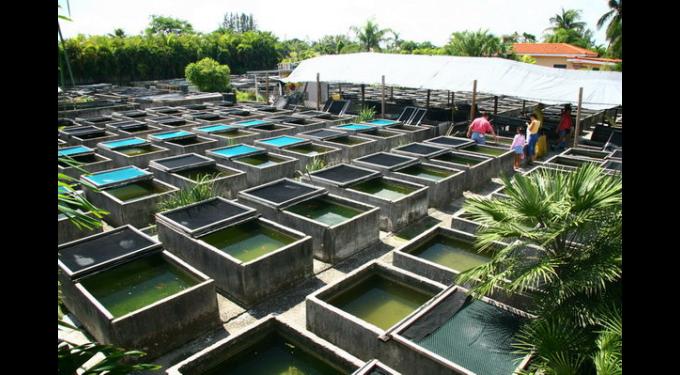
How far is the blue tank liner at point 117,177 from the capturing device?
10.4 meters

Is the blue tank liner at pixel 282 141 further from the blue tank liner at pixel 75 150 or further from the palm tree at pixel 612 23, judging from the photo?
the palm tree at pixel 612 23

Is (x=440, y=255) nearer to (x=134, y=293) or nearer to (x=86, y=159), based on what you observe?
(x=134, y=293)

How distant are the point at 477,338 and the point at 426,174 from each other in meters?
6.90

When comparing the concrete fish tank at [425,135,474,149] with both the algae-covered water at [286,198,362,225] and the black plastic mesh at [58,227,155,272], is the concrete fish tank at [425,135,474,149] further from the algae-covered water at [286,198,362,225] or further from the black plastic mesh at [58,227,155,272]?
the black plastic mesh at [58,227,155,272]

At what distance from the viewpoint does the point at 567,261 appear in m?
4.74

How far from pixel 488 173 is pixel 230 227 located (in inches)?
282

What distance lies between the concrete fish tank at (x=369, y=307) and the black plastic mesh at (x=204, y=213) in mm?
2817

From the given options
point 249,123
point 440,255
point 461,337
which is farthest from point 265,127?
point 461,337

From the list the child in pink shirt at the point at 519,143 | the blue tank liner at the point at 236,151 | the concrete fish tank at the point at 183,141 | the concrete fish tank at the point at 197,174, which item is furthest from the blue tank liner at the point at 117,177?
the child in pink shirt at the point at 519,143

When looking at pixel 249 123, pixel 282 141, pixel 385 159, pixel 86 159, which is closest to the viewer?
pixel 385 159

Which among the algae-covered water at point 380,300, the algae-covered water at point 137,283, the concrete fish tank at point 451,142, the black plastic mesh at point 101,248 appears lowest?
the algae-covered water at point 380,300
